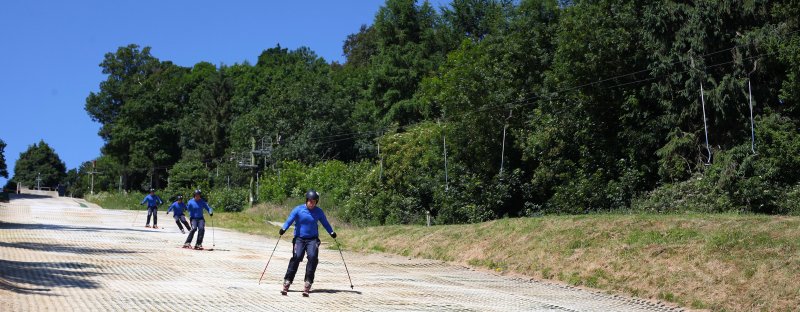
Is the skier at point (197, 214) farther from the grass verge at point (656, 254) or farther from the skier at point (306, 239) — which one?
the skier at point (306, 239)

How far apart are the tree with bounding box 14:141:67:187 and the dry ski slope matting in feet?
440

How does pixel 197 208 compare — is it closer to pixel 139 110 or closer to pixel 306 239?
pixel 306 239

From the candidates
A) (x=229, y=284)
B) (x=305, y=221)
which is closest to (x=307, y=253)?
(x=305, y=221)

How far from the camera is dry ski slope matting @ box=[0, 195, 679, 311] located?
15.7 m

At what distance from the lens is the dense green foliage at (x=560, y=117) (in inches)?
1388

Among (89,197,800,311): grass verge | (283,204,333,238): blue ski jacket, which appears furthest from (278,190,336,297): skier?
(89,197,800,311): grass verge

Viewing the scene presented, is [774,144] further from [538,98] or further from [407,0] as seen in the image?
[407,0]

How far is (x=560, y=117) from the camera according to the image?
144 ft

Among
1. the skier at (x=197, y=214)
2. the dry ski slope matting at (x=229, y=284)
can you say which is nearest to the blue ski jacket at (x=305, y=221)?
the dry ski slope matting at (x=229, y=284)

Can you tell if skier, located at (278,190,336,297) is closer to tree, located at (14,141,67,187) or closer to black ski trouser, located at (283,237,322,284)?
black ski trouser, located at (283,237,322,284)

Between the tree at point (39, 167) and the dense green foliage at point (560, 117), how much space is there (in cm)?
8689

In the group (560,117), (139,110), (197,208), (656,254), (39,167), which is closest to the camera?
(656,254)

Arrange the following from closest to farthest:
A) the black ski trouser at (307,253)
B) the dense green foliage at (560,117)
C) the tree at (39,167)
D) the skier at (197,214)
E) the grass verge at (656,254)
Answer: the black ski trouser at (307,253) < the grass verge at (656,254) < the skier at (197,214) < the dense green foliage at (560,117) < the tree at (39,167)

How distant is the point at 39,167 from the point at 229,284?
15113 centimetres
